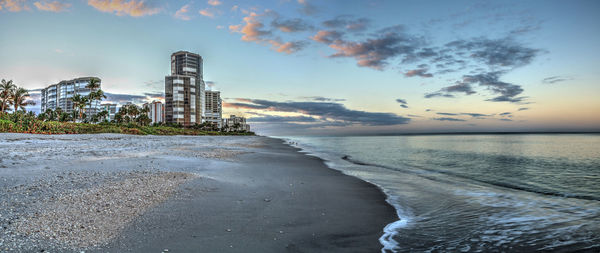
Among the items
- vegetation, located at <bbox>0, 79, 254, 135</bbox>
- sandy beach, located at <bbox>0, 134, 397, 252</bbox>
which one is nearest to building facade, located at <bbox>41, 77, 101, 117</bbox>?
vegetation, located at <bbox>0, 79, 254, 135</bbox>

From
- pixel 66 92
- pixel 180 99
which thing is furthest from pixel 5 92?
pixel 66 92

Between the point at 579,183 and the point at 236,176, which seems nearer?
the point at 236,176

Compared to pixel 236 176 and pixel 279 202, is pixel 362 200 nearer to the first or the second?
pixel 279 202

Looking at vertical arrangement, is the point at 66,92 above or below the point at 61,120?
above

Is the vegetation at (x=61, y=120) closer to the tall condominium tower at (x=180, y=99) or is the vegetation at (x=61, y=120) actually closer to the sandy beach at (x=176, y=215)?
the tall condominium tower at (x=180, y=99)

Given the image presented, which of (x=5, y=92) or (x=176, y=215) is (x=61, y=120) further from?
(x=176, y=215)

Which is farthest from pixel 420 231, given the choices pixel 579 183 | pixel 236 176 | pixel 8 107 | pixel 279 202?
pixel 8 107

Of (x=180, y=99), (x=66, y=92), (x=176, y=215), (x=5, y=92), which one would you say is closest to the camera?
(x=176, y=215)

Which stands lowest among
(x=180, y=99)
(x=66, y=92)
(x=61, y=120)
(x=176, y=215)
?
(x=176, y=215)

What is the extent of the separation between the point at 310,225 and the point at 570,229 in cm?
596

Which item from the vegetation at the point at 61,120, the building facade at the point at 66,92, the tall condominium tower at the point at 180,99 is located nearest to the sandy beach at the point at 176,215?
the vegetation at the point at 61,120

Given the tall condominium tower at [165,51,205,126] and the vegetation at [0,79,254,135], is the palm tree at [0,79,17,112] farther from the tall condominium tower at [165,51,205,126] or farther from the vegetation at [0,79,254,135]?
the tall condominium tower at [165,51,205,126]

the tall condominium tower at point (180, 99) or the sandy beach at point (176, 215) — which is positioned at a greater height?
the tall condominium tower at point (180, 99)

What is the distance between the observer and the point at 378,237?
519 cm
